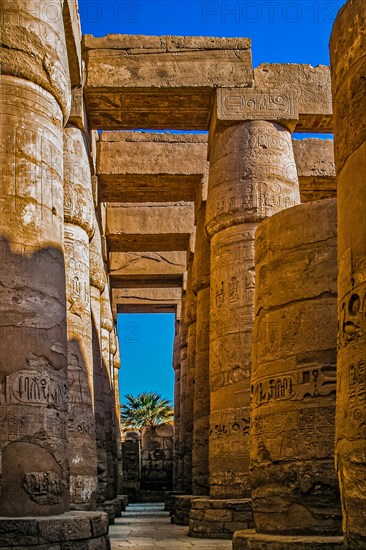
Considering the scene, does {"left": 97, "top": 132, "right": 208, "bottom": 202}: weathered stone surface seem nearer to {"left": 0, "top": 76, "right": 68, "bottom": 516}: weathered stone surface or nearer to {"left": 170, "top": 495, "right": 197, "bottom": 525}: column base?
{"left": 170, "top": 495, "right": 197, "bottom": 525}: column base

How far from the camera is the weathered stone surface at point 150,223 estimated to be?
16891 mm

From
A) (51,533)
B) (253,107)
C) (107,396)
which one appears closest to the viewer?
(51,533)

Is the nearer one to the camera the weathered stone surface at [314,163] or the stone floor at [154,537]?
the stone floor at [154,537]

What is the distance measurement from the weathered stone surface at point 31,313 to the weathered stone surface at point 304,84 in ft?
17.1

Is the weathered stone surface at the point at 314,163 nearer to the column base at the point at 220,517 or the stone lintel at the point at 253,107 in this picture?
the stone lintel at the point at 253,107

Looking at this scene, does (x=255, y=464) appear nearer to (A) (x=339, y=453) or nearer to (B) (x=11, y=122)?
(A) (x=339, y=453)

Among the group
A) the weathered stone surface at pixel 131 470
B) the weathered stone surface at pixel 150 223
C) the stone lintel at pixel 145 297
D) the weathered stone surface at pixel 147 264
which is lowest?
the weathered stone surface at pixel 131 470

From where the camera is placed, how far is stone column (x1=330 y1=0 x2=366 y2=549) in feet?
12.6

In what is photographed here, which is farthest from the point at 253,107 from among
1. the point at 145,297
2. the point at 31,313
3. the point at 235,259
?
the point at 145,297

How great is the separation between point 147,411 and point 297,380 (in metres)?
40.7

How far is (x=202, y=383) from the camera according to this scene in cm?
1324

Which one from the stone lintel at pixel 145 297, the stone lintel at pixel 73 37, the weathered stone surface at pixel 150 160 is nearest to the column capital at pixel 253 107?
the stone lintel at pixel 73 37

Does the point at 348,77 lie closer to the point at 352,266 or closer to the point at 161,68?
the point at 352,266

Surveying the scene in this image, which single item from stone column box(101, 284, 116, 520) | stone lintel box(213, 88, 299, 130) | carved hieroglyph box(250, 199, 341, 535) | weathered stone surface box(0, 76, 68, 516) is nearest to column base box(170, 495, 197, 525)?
stone column box(101, 284, 116, 520)
